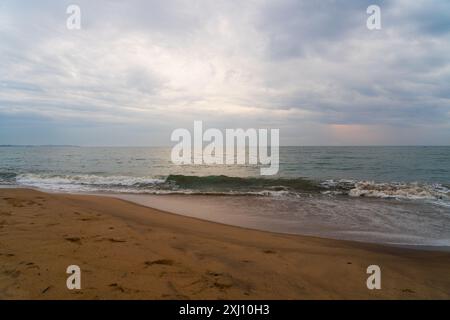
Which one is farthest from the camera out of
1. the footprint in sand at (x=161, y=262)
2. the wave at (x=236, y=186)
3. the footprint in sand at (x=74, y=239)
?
the wave at (x=236, y=186)

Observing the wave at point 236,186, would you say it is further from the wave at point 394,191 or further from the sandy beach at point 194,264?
the sandy beach at point 194,264

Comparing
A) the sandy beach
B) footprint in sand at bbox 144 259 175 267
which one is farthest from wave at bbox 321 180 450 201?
footprint in sand at bbox 144 259 175 267

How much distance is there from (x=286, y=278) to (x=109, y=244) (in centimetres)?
318

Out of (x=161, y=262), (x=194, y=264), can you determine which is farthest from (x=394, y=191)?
(x=161, y=262)

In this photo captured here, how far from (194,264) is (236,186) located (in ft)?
47.4

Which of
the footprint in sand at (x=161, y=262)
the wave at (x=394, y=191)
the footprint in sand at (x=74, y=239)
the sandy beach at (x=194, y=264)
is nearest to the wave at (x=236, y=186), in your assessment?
the wave at (x=394, y=191)

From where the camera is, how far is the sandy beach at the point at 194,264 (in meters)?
3.50

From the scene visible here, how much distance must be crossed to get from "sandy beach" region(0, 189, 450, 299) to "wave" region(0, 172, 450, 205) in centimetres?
881

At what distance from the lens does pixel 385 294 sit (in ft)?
12.1

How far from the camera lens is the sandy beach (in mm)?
3496

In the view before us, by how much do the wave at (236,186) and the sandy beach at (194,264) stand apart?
8.81 meters
